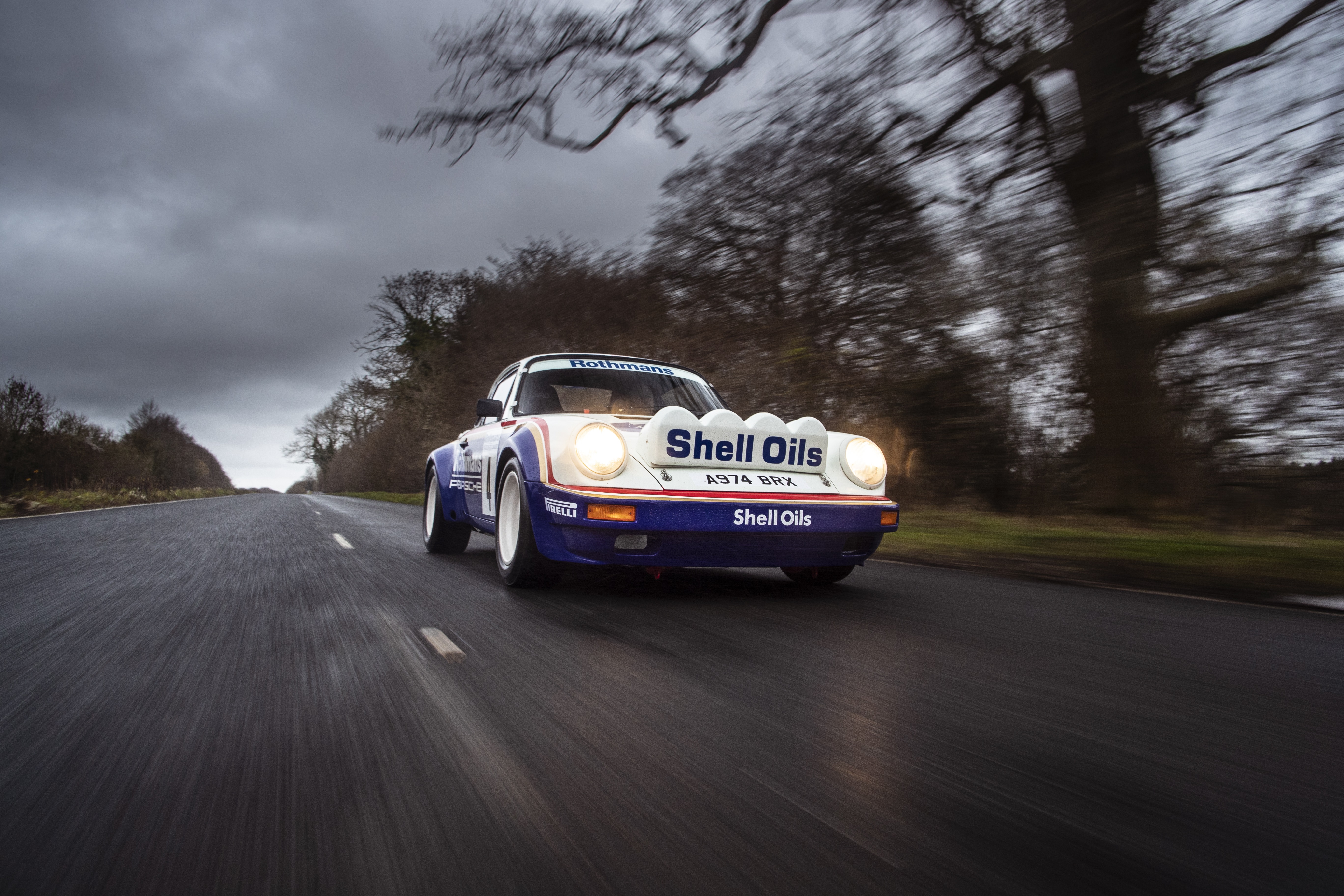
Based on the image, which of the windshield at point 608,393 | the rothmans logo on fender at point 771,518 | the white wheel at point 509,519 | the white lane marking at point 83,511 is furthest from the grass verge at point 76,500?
the rothmans logo on fender at point 771,518

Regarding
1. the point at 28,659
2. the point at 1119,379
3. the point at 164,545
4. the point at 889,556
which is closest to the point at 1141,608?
the point at 889,556

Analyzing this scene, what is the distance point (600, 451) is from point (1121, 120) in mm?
5866

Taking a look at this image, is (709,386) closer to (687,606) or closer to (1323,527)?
(687,606)

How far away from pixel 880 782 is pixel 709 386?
4.56 metres

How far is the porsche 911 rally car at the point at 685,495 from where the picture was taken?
4168mm

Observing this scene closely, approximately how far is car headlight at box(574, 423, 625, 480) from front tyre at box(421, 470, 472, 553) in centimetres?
314

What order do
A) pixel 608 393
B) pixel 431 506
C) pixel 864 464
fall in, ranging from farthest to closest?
pixel 431 506 < pixel 608 393 < pixel 864 464

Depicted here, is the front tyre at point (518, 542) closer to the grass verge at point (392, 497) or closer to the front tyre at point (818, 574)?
the front tyre at point (818, 574)

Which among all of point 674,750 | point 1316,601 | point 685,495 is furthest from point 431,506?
point 1316,601

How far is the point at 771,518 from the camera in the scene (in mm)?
4266

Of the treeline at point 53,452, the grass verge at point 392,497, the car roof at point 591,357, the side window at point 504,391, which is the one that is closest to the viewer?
the car roof at point 591,357

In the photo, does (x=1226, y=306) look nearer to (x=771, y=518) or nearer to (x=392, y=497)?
(x=771, y=518)

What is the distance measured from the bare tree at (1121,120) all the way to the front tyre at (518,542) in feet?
17.7

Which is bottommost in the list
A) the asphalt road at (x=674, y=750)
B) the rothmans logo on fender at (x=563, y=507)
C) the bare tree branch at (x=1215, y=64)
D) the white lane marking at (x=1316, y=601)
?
the asphalt road at (x=674, y=750)
